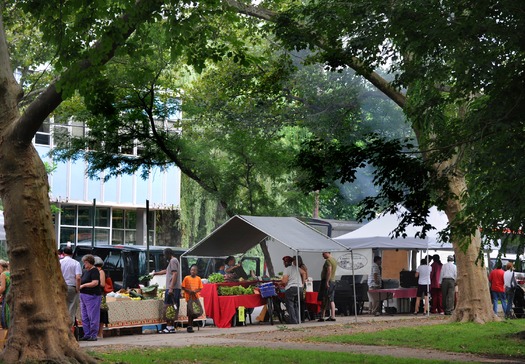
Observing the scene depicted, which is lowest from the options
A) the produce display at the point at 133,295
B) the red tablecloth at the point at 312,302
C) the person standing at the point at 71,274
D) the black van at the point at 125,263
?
the red tablecloth at the point at 312,302

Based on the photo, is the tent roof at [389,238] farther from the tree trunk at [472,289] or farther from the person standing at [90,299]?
the person standing at [90,299]

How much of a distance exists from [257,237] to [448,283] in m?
6.21

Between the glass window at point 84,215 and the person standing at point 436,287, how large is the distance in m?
23.0

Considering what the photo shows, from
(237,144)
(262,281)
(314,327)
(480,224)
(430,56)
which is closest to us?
(430,56)

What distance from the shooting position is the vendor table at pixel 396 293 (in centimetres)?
2990

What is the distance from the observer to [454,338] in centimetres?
1955

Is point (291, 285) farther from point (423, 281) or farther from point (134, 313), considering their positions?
point (423, 281)

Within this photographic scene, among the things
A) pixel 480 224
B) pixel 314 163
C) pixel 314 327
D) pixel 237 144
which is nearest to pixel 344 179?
pixel 314 163

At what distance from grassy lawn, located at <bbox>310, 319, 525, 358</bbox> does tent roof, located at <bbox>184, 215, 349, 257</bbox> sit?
2749 mm

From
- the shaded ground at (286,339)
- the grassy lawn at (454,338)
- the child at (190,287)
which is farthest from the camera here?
the child at (190,287)

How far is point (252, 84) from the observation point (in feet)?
83.5

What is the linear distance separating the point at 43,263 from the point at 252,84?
43.4 ft

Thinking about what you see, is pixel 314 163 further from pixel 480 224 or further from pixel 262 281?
pixel 262 281

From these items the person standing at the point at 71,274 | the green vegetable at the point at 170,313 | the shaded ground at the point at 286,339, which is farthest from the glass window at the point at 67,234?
the person standing at the point at 71,274
